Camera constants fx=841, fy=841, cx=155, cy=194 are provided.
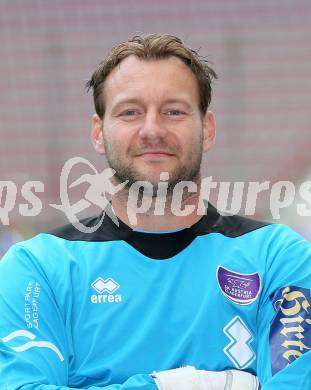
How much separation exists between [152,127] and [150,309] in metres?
0.55

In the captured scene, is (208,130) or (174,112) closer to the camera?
(174,112)

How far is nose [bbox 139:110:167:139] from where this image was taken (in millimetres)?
2545

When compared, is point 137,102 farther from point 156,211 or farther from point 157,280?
point 157,280

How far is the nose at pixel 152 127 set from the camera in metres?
2.54

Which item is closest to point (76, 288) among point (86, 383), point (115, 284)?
point (115, 284)

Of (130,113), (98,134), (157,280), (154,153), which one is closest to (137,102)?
(130,113)

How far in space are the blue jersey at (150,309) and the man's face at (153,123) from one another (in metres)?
0.22

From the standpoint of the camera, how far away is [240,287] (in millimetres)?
2506

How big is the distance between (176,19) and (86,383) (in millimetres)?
5960

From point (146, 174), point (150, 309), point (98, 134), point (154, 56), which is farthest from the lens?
point (98, 134)

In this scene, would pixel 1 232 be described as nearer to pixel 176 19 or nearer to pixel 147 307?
pixel 176 19

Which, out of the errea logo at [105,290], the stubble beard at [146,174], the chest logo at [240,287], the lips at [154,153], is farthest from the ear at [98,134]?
the chest logo at [240,287]

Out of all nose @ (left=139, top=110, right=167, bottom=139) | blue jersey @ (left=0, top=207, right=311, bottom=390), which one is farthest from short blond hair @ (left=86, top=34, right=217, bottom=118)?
blue jersey @ (left=0, top=207, right=311, bottom=390)

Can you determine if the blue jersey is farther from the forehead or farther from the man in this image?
the forehead
